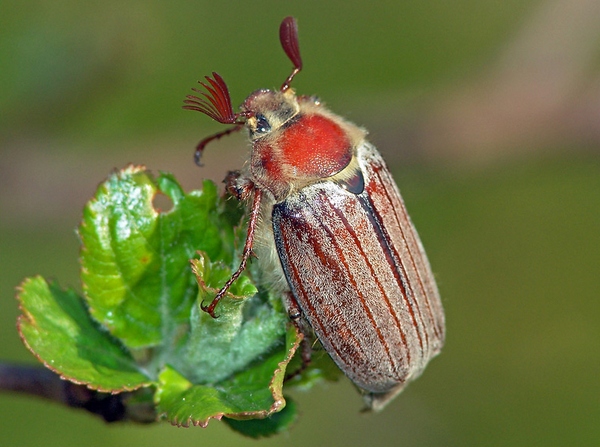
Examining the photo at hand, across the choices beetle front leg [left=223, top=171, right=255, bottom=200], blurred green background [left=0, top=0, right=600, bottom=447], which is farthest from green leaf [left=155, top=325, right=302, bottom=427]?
blurred green background [left=0, top=0, right=600, bottom=447]

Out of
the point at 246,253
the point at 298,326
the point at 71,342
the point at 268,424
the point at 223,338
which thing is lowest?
the point at 268,424

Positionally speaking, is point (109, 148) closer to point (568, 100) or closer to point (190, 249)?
point (190, 249)

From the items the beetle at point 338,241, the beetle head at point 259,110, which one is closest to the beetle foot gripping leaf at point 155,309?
the beetle at point 338,241

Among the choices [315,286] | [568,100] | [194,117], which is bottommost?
[568,100]

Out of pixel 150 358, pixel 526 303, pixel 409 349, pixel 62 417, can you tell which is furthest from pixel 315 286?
pixel 526 303

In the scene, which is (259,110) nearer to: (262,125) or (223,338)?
(262,125)

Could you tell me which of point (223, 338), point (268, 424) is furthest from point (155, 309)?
point (268, 424)

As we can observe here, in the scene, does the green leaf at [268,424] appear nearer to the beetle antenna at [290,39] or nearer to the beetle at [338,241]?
the beetle at [338,241]
